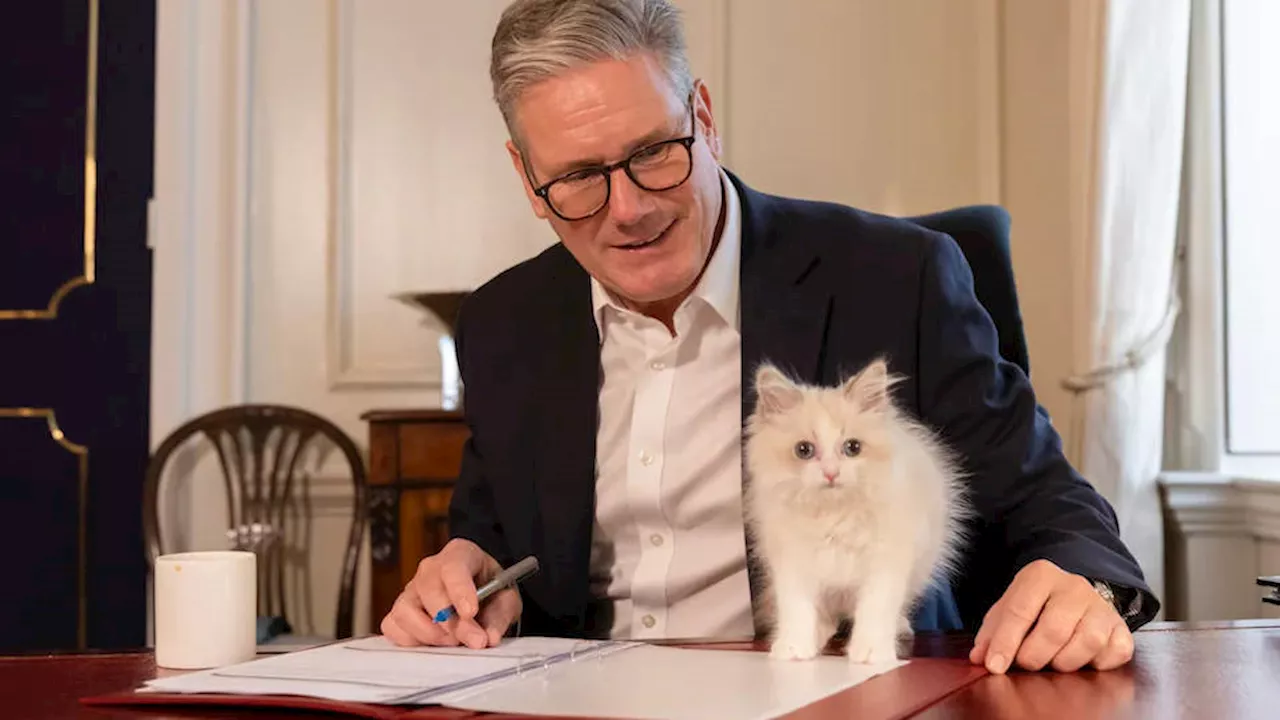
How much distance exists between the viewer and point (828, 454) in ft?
3.11

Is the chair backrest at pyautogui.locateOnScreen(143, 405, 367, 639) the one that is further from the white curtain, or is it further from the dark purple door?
the white curtain

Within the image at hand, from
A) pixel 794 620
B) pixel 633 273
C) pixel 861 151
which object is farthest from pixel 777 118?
pixel 794 620

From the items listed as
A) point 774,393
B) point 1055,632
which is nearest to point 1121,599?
point 1055,632

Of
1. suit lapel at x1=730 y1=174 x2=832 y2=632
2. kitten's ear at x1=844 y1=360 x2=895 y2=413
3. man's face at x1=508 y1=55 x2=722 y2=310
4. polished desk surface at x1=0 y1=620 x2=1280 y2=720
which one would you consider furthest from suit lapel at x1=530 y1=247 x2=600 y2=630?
kitten's ear at x1=844 y1=360 x2=895 y2=413

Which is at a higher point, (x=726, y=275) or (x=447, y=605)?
(x=726, y=275)

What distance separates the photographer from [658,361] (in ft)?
5.09

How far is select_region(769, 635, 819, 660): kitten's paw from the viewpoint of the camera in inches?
40.2

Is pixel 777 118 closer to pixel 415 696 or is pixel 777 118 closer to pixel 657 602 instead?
pixel 657 602

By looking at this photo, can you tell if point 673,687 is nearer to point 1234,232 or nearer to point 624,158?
point 624,158

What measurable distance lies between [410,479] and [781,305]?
1.51 metres

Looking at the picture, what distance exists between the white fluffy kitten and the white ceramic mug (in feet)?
1.65

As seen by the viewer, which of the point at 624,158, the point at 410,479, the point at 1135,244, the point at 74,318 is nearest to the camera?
the point at 624,158

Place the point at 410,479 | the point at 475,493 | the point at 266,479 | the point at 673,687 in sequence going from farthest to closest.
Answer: the point at 266,479 < the point at 410,479 < the point at 475,493 < the point at 673,687

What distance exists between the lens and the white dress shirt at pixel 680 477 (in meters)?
1.48
